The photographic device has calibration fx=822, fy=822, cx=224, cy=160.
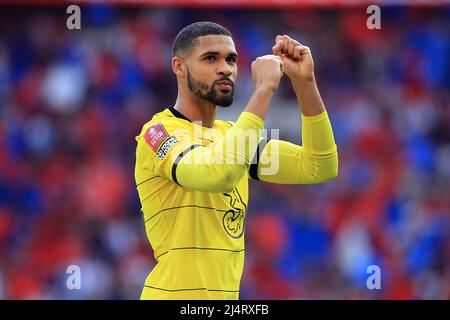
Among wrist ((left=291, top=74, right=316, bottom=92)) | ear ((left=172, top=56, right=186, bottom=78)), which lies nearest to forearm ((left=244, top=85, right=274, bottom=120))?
wrist ((left=291, top=74, right=316, bottom=92))

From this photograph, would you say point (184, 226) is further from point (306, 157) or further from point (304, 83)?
point (304, 83)

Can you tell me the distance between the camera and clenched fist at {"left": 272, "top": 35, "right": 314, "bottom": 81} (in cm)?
418

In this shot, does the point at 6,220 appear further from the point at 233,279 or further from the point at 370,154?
the point at 233,279

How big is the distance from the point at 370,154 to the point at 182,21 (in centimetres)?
304

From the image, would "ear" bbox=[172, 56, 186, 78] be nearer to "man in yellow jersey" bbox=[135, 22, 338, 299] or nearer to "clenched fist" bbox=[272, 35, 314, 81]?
"man in yellow jersey" bbox=[135, 22, 338, 299]

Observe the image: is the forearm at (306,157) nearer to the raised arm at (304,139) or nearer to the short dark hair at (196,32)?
the raised arm at (304,139)

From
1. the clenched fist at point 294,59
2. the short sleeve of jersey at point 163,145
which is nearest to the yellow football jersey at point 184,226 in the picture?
the short sleeve of jersey at point 163,145

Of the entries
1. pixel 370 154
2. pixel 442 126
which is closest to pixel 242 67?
pixel 370 154

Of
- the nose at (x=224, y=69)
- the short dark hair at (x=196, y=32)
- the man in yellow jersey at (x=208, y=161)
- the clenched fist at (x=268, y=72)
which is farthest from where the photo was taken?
the short dark hair at (x=196, y=32)

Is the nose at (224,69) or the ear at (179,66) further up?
the ear at (179,66)

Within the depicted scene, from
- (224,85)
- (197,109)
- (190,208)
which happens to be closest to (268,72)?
(224,85)

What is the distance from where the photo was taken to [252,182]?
973cm

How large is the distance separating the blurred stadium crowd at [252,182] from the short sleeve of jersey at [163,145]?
5.26 meters

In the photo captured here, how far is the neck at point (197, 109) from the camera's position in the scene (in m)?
4.19
